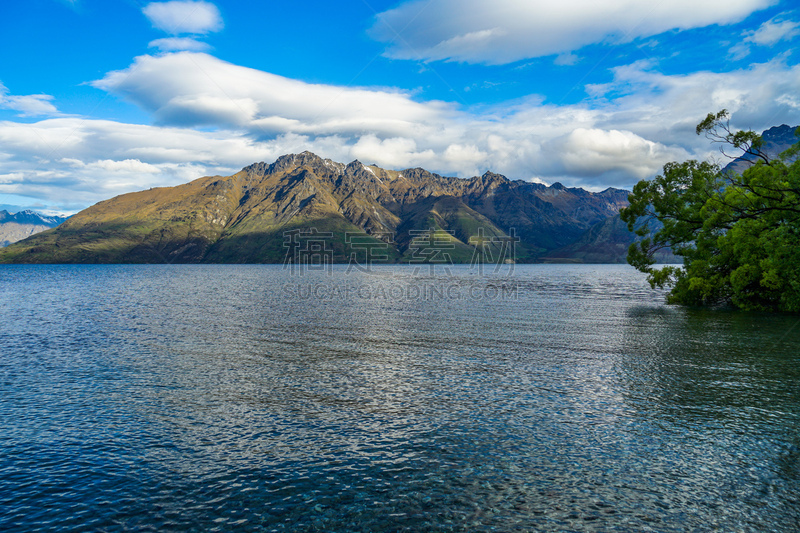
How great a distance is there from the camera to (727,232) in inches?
2844

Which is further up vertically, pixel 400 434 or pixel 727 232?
pixel 727 232

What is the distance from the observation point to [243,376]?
31.8 metres

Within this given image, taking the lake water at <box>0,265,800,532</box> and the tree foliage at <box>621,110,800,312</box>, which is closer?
Result: the lake water at <box>0,265,800,532</box>

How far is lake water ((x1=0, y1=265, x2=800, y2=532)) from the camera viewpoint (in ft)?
49.1

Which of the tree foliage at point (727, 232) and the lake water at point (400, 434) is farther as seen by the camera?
the tree foliage at point (727, 232)

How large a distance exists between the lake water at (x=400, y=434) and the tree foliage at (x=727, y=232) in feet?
79.9

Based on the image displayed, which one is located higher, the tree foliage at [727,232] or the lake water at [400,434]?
the tree foliage at [727,232]

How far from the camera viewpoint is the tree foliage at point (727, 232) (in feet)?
190

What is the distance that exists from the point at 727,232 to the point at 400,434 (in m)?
74.7

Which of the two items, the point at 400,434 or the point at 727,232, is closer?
the point at 400,434

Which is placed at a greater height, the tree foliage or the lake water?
the tree foliage

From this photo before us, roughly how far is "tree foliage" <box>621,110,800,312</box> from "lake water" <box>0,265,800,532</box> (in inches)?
958

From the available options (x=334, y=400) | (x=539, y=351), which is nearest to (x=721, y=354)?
(x=539, y=351)

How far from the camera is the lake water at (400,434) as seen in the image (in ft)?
49.1
